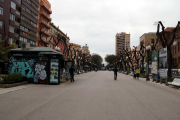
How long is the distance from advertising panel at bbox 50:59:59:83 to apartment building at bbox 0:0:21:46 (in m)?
22.5

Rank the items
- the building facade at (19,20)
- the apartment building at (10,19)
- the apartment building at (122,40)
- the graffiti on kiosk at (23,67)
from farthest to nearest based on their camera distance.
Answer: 1. the apartment building at (122,40)
2. the building facade at (19,20)
3. the apartment building at (10,19)
4. the graffiti on kiosk at (23,67)

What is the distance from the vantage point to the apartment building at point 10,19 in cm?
3247

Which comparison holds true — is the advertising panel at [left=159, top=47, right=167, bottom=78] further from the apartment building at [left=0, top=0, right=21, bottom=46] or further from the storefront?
the apartment building at [left=0, top=0, right=21, bottom=46]

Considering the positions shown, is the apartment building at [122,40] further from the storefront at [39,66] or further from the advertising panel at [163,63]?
the storefront at [39,66]

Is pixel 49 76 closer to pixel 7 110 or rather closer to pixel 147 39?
pixel 7 110

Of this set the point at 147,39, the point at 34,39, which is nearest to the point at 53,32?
the point at 34,39

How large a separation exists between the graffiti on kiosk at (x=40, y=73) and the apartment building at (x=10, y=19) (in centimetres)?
2179

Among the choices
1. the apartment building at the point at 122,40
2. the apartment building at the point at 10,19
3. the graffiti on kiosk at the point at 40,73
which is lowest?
the graffiti on kiosk at the point at 40,73

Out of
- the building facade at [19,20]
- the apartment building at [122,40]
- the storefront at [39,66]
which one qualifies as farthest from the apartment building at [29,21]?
the apartment building at [122,40]

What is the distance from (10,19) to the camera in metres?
35.4

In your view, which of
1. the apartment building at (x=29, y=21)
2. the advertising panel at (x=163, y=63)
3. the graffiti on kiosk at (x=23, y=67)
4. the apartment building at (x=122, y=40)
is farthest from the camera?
the apartment building at (x=122, y=40)

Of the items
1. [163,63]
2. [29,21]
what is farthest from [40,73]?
[29,21]

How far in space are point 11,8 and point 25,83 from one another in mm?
27174

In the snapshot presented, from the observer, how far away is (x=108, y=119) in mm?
4883
